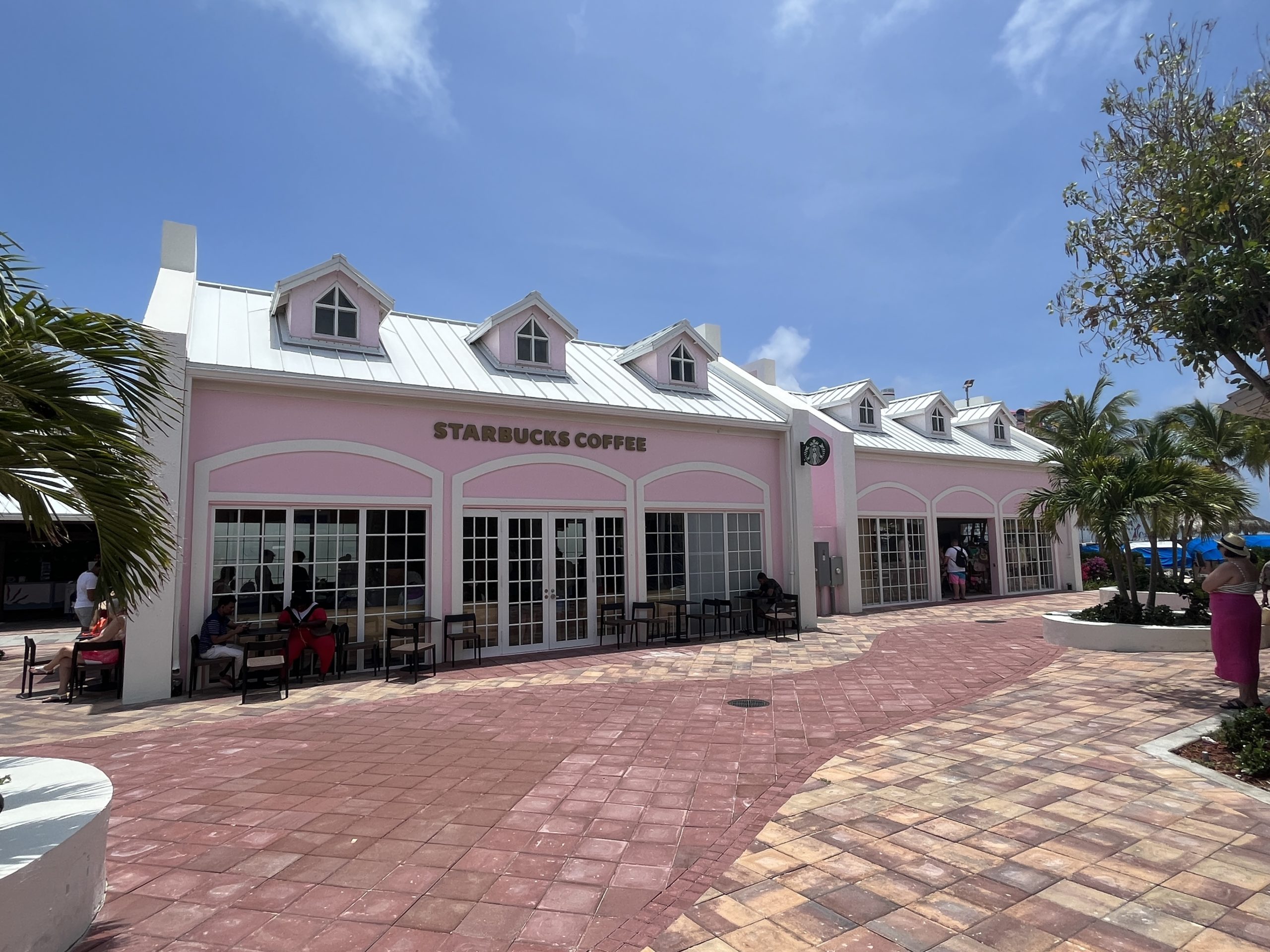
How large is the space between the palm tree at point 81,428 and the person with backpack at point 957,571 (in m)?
19.3

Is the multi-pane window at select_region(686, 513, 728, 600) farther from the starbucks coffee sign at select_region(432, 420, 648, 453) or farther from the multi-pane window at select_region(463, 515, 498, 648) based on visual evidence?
the multi-pane window at select_region(463, 515, 498, 648)

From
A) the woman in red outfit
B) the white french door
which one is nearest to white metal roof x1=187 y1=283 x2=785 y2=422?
the white french door

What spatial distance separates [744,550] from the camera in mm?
14219

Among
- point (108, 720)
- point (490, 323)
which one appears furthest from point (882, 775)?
point (490, 323)

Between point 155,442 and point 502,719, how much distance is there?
17.7 feet

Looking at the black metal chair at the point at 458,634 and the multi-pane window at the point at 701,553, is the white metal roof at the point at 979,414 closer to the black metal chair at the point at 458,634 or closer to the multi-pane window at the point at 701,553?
the multi-pane window at the point at 701,553

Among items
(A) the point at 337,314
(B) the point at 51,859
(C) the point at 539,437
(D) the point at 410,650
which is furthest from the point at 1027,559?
(B) the point at 51,859

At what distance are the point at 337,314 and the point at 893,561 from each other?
14362mm

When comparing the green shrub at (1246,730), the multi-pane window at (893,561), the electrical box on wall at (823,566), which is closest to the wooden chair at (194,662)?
the green shrub at (1246,730)

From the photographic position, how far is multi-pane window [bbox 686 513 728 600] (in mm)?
13555

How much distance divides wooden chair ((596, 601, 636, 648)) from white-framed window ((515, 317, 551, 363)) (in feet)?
15.1

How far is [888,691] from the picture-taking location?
27.5 feet

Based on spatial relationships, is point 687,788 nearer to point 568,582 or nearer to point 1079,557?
point 568,582

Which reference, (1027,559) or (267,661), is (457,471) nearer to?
(267,661)
